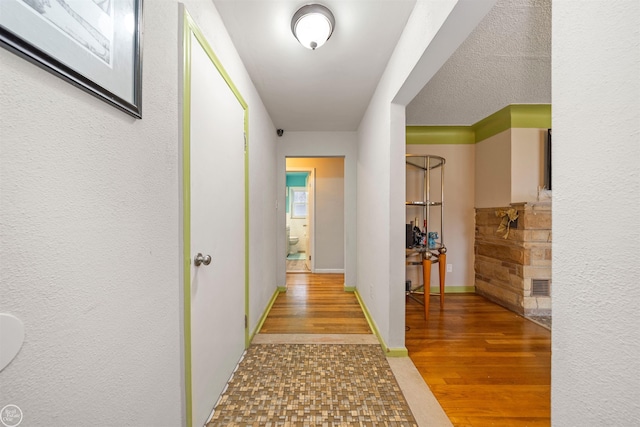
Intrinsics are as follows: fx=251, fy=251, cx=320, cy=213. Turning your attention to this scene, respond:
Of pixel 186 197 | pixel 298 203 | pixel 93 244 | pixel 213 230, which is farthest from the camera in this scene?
pixel 298 203

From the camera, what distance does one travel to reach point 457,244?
3.52 metres

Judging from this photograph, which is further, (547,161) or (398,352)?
(547,161)

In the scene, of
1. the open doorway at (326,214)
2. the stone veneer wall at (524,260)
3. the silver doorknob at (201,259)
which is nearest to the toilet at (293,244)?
the open doorway at (326,214)

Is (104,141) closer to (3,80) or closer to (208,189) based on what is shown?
(3,80)

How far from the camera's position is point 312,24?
1.43m

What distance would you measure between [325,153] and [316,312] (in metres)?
2.09

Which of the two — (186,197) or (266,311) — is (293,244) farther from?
(186,197)

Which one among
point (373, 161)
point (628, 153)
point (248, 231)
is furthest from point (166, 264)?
point (373, 161)

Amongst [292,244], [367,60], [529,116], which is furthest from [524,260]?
[292,244]

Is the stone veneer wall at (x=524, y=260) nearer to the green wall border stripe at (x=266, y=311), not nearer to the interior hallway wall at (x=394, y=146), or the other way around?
the interior hallway wall at (x=394, y=146)

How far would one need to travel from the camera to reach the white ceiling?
1.48 meters

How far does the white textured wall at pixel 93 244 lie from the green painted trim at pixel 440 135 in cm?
320

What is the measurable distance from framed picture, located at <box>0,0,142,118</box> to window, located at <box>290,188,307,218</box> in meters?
6.18

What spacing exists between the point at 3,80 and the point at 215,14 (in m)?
1.31
